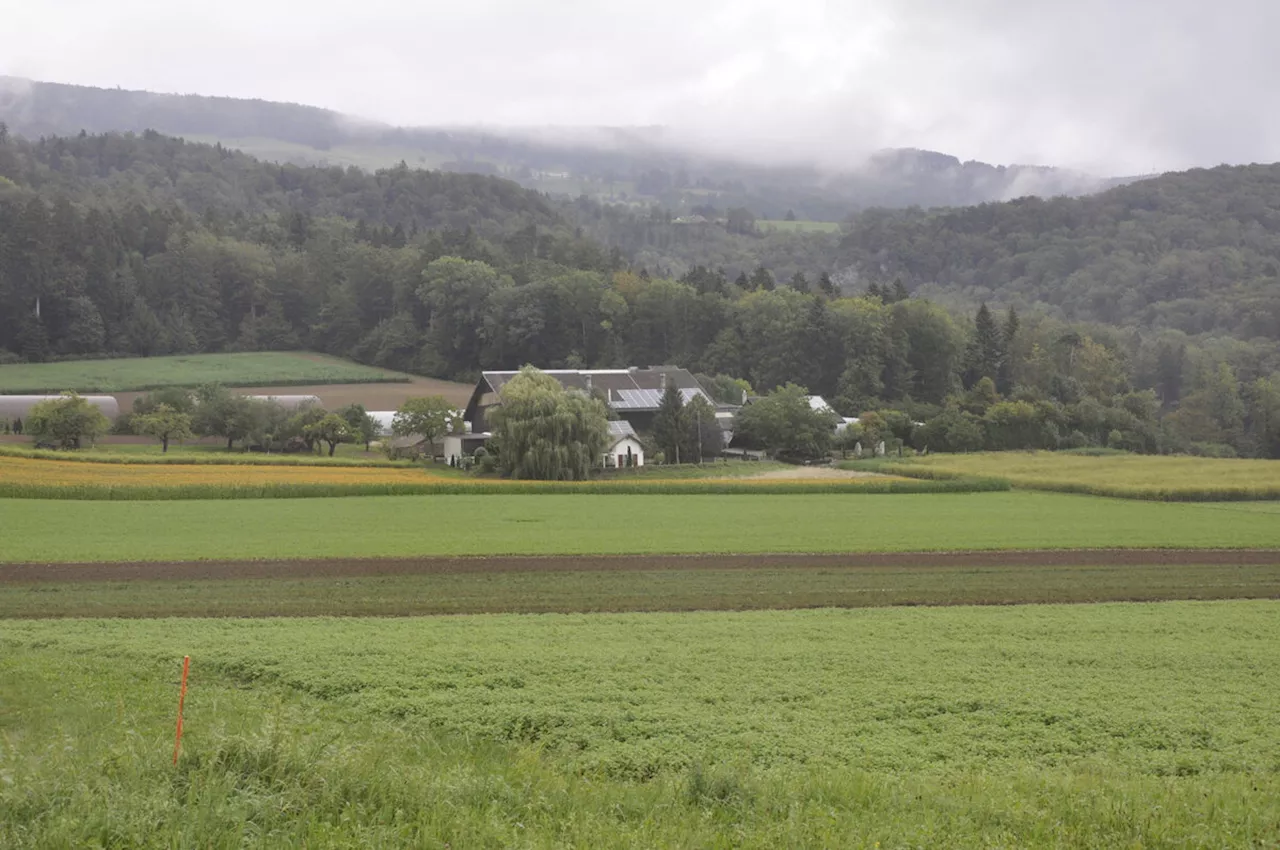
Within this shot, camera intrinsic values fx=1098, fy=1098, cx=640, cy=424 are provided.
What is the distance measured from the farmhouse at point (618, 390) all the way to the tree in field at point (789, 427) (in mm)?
4157

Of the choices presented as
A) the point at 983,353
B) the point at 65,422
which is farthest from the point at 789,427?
the point at 65,422

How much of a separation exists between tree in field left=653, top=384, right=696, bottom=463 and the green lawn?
26711 mm

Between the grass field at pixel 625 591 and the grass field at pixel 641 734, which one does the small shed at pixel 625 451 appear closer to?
the grass field at pixel 625 591

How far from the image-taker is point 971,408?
362ft

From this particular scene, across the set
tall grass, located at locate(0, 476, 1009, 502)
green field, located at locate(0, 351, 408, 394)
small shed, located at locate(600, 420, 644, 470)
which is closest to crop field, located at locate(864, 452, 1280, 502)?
tall grass, located at locate(0, 476, 1009, 502)

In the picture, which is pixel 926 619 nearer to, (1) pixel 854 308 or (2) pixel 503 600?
(2) pixel 503 600

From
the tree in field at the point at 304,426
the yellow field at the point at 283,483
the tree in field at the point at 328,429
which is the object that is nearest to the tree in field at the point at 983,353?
the yellow field at the point at 283,483

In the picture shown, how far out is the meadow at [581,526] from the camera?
117 ft

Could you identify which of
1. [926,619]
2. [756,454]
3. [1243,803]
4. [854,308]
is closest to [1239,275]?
[854,308]

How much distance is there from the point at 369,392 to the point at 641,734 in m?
103

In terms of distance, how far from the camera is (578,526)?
43.8 m

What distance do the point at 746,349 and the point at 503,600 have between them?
101102mm

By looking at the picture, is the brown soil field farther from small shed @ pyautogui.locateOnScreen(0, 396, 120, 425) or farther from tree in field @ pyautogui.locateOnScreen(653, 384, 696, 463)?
tree in field @ pyautogui.locateOnScreen(653, 384, 696, 463)

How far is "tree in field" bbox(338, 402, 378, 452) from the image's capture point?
93.5 meters
